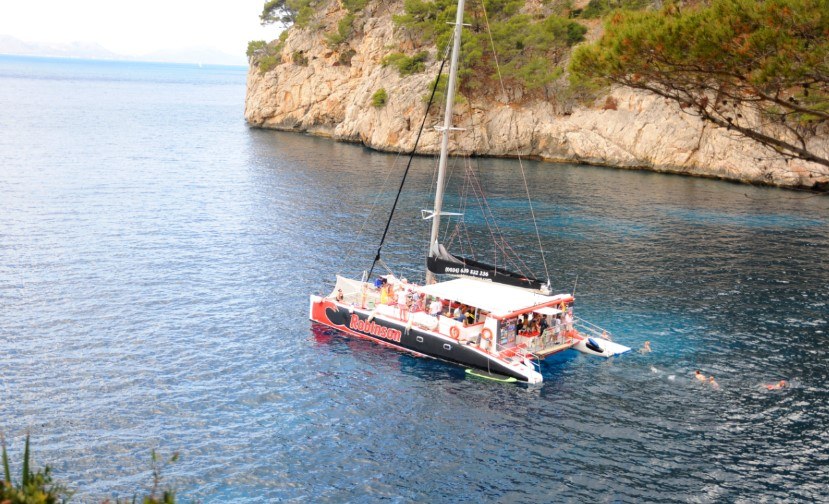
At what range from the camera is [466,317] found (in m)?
34.7

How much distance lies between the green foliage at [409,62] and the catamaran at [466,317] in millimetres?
68725

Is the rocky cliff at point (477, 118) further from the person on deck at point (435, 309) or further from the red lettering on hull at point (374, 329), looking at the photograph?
the red lettering on hull at point (374, 329)

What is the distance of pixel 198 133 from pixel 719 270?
93153 mm

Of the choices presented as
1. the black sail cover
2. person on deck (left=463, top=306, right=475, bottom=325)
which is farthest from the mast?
person on deck (left=463, top=306, right=475, bottom=325)

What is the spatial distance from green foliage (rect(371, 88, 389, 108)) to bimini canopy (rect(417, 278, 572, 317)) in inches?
2696

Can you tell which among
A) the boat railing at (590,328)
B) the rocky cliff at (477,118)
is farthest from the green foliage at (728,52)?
the rocky cliff at (477,118)

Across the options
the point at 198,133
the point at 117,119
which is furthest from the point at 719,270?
the point at 117,119

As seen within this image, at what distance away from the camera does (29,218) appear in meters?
56.7

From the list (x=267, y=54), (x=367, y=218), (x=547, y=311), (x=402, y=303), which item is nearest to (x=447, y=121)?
(x=402, y=303)

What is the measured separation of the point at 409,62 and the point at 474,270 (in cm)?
7135

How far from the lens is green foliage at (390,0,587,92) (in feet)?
320

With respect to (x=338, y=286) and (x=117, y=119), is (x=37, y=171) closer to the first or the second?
(x=338, y=286)

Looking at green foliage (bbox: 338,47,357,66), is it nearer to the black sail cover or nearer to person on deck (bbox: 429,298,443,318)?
the black sail cover

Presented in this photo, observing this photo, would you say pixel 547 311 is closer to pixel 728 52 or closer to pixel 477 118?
pixel 728 52
